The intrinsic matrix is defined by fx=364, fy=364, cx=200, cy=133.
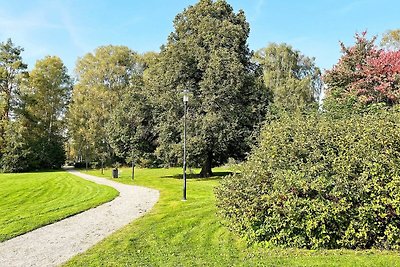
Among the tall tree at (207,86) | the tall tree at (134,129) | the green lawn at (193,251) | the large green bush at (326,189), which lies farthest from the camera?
the tall tree at (134,129)

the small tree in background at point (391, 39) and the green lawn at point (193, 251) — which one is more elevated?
the small tree in background at point (391, 39)

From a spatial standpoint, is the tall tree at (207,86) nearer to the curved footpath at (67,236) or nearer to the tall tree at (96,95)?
the curved footpath at (67,236)

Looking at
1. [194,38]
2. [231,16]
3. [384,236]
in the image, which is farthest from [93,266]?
[231,16]

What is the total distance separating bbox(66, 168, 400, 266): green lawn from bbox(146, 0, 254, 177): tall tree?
1229 cm

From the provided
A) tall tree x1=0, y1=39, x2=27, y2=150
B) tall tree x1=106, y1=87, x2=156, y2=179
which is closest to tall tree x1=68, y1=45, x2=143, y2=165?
tall tree x1=0, y1=39, x2=27, y2=150

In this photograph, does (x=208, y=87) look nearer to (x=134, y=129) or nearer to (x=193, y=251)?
(x=134, y=129)

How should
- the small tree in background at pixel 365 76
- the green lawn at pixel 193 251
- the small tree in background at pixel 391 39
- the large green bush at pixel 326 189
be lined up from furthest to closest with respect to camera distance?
the small tree in background at pixel 391 39 < the small tree in background at pixel 365 76 < the large green bush at pixel 326 189 < the green lawn at pixel 193 251

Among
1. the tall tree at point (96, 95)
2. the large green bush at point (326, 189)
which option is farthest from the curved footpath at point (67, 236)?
the tall tree at point (96, 95)

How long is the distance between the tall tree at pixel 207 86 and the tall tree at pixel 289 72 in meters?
16.0

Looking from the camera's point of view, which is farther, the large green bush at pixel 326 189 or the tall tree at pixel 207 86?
the tall tree at pixel 207 86

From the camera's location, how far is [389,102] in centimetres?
1598

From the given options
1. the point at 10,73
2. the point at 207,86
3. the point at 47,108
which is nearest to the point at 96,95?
the point at 47,108

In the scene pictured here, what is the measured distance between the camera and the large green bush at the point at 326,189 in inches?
269

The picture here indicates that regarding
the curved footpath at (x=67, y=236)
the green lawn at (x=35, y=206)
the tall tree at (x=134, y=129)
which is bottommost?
the curved footpath at (x=67, y=236)
